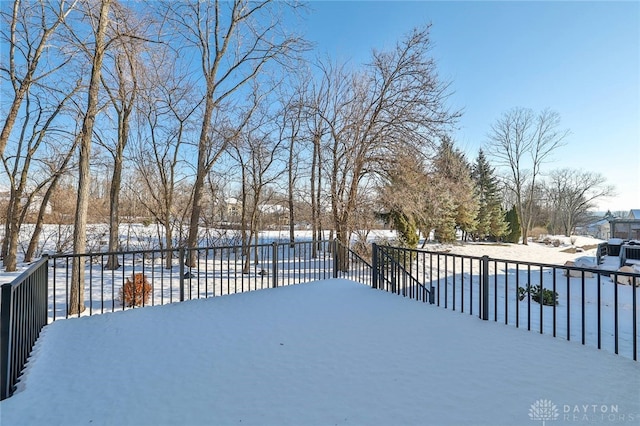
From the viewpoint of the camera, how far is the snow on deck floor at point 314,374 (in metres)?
1.83

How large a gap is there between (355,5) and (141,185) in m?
10.1

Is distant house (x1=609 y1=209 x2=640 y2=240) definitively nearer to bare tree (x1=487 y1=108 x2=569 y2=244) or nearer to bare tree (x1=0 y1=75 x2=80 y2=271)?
bare tree (x1=487 y1=108 x2=569 y2=244)

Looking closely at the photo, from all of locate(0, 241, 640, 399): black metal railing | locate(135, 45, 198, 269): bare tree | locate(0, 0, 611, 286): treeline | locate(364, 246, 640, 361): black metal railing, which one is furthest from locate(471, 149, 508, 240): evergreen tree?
locate(135, 45, 198, 269): bare tree

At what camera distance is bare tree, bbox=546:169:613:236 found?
30250 mm

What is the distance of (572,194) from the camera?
31.4 m

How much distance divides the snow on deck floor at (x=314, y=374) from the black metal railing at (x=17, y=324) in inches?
4.2

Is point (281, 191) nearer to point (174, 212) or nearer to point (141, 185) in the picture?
point (174, 212)

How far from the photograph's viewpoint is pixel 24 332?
249 cm

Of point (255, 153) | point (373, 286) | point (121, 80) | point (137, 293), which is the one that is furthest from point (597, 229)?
point (121, 80)

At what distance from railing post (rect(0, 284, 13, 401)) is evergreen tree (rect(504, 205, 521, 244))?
26.8 meters

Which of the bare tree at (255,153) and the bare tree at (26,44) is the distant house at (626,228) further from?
the bare tree at (26,44)

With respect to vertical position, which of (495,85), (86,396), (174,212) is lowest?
(86,396)

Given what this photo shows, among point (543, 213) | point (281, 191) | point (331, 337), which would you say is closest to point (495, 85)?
point (281, 191)

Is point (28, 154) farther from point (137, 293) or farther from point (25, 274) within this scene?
point (25, 274)
